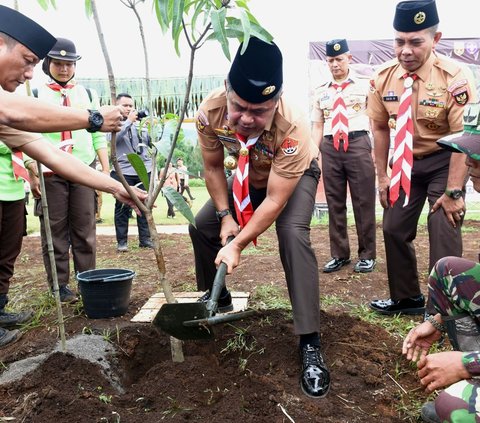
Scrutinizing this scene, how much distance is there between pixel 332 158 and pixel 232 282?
1.52 m

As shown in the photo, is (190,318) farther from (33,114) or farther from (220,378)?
(33,114)

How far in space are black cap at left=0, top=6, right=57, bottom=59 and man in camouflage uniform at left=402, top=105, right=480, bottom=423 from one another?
1.87 m

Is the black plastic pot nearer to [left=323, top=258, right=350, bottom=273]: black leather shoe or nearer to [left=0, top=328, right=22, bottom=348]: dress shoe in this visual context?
[left=0, top=328, right=22, bottom=348]: dress shoe

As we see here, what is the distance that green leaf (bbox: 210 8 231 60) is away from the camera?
171 centimetres

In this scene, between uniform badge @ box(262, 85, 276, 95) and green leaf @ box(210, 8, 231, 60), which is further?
uniform badge @ box(262, 85, 276, 95)

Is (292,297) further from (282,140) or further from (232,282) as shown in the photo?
(232,282)

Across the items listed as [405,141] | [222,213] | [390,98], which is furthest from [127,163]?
[405,141]

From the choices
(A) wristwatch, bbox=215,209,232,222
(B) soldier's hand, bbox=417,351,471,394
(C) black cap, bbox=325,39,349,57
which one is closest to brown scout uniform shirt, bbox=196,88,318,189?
(A) wristwatch, bbox=215,209,232,222

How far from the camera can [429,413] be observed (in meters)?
2.19

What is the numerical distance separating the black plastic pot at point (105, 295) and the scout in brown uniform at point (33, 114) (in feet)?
2.64

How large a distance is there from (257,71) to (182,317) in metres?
1.18

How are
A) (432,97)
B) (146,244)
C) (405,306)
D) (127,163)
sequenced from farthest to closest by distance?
(146,244), (127,163), (405,306), (432,97)

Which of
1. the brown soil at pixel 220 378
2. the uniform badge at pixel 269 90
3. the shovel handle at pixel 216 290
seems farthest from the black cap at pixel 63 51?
the shovel handle at pixel 216 290

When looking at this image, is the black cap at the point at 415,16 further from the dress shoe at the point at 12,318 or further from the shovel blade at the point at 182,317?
the dress shoe at the point at 12,318
